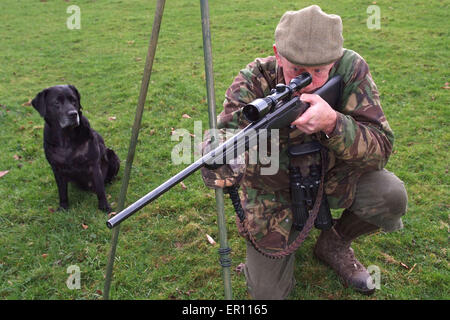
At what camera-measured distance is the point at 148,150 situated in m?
6.11

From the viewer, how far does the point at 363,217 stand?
340 centimetres

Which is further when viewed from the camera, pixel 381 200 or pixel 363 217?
pixel 363 217

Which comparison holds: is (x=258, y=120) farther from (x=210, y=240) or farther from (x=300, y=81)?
(x=210, y=240)

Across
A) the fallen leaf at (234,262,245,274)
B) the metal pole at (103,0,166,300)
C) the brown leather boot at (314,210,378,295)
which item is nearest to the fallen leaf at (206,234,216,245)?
the fallen leaf at (234,262,245,274)

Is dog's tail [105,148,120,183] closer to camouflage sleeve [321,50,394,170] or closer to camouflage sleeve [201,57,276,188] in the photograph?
camouflage sleeve [201,57,276,188]

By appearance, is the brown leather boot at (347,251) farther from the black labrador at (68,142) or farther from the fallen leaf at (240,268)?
the black labrador at (68,142)

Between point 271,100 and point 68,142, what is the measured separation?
3.12 meters

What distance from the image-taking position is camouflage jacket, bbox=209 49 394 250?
290 cm

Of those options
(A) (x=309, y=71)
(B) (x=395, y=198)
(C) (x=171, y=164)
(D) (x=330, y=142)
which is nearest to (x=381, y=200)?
(B) (x=395, y=198)

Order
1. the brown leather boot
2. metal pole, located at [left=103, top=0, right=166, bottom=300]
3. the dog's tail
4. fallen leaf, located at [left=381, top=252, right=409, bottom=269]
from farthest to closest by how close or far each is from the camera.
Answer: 1. the dog's tail
2. fallen leaf, located at [left=381, top=252, right=409, bottom=269]
3. the brown leather boot
4. metal pole, located at [left=103, top=0, right=166, bottom=300]

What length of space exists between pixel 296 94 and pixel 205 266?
6.93 ft

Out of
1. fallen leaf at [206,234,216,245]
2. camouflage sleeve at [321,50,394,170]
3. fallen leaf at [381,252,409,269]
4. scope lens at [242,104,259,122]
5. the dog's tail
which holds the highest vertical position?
scope lens at [242,104,259,122]

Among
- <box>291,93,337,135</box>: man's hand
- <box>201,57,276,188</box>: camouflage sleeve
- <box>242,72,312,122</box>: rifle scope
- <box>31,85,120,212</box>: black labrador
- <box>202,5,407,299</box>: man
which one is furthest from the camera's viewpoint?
<box>31,85,120,212</box>: black labrador

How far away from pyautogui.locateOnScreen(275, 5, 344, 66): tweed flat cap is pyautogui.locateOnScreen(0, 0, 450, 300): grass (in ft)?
7.03
